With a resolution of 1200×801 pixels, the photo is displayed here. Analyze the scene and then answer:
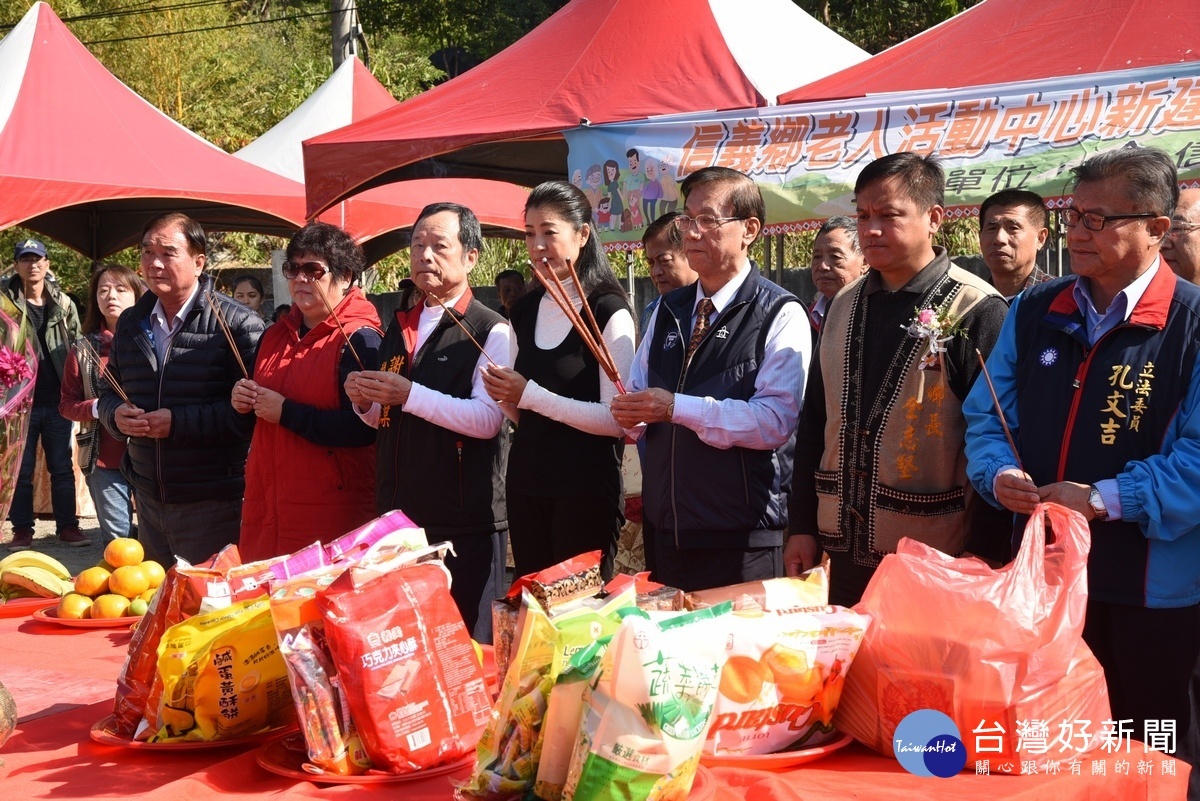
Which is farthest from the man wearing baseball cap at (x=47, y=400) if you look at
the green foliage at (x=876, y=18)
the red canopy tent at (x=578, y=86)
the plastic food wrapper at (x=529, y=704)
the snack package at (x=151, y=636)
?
the green foliage at (x=876, y=18)

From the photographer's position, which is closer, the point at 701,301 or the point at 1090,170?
the point at 1090,170

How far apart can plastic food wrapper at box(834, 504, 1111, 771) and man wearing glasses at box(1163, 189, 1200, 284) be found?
69.7 inches

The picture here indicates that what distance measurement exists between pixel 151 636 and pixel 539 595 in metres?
0.58

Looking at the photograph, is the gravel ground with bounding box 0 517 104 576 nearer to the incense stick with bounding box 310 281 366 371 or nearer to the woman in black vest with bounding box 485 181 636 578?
the incense stick with bounding box 310 281 366 371

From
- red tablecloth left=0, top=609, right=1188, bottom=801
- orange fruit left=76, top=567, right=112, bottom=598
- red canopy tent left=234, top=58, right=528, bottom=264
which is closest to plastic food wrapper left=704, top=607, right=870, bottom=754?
red tablecloth left=0, top=609, right=1188, bottom=801

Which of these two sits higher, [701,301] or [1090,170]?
[1090,170]

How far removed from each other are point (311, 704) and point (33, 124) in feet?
19.4

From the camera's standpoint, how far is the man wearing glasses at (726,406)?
2443 mm

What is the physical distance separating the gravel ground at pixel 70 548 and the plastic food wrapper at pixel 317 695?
456 centimetres

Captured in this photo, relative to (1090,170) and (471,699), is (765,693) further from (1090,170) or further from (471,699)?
(1090,170)

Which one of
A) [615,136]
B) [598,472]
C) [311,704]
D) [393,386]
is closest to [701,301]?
[598,472]

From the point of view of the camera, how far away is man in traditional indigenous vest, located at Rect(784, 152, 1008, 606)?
225 cm

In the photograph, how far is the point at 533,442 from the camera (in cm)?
282

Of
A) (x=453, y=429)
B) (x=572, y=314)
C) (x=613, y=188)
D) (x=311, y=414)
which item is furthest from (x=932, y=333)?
(x=613, y=188)
